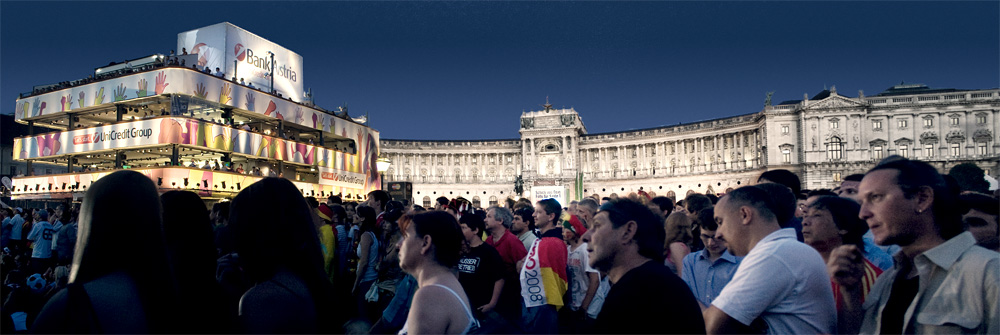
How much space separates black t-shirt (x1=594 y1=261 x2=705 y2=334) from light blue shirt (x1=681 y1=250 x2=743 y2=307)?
203 cm

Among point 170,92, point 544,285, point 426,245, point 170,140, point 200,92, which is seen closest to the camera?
point 426,245

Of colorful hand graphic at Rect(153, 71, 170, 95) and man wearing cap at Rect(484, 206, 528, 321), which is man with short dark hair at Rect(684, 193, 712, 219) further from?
colorful hand graphic at Rect(153, 71, 170, 95)

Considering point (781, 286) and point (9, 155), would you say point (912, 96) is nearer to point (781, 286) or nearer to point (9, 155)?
point (781, 286)

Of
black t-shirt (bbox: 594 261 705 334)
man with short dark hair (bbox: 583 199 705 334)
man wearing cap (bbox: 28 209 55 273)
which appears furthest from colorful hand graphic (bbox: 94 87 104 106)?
black t-shirt (bbox: 594 261 705 334)

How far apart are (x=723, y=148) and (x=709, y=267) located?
225ft

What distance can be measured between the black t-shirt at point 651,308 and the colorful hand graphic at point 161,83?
97.0 ft

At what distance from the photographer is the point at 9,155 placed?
60750 millimetres

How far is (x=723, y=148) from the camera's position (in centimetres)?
6838

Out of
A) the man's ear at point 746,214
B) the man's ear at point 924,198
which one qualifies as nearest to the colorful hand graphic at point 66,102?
the man's ear at point 746,214

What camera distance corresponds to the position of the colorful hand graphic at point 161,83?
26.6 meters

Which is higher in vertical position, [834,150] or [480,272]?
[834,150]

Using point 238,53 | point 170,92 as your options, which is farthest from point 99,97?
point 238,53

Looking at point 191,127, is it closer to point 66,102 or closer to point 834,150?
point 66,102

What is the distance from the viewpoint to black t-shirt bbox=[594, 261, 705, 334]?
9.24 ft
